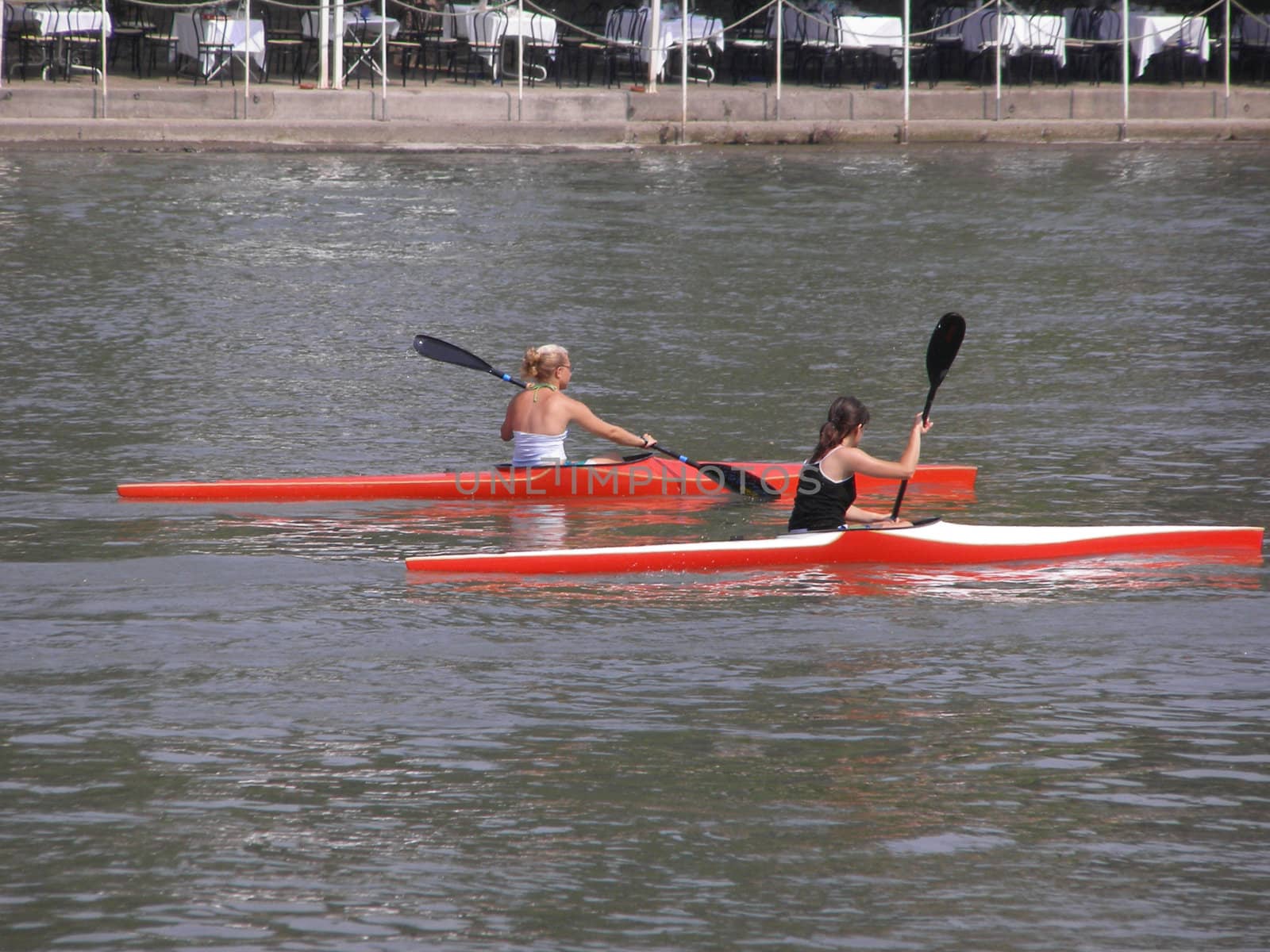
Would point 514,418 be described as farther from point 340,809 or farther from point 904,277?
point 904,277

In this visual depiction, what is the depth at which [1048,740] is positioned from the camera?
5.46 m

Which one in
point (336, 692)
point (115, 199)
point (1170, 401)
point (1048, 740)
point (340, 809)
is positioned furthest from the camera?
point (115, 199)

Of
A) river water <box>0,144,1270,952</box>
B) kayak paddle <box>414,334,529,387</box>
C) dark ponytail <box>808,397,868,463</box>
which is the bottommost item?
river water <box>0,144,1270,952</box>

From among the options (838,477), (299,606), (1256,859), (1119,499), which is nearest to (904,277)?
(1119,499)

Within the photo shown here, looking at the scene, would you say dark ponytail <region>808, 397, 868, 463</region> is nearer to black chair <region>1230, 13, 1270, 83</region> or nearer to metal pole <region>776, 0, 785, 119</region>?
metal pole <region>776, 0, 785, 119</region>

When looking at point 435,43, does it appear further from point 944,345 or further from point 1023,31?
point 944,345

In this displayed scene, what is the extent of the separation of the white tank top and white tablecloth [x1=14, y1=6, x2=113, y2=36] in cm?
1286

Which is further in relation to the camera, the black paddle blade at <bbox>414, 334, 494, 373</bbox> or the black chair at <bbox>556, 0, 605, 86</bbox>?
the black chair at <bbox>556, 0, 605, 86</bbox>

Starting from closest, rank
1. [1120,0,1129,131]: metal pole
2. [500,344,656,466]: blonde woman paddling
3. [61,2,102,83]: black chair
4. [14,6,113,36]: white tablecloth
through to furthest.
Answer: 1. [500,344,656,466]: blonde woman paddling
2. [14,6,113,36]: white tablecloth
3. [61,2,102,83]: black chair
4. [1120,0,1129,131]: metal pole

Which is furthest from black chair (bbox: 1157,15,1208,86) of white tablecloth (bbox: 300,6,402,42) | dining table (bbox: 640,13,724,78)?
white tablecloth (bbox: 300,6,402,42)

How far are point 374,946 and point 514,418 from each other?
460cm

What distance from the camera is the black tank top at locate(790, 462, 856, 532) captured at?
295 inches

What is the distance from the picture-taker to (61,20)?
64.6ft

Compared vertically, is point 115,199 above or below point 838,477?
above
